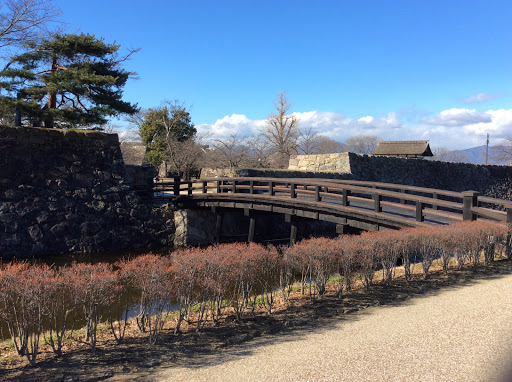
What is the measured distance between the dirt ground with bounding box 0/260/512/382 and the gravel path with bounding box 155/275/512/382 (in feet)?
0.76

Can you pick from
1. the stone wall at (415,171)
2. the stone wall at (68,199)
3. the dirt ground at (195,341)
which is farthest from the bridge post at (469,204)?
the stone wall at (415,171)

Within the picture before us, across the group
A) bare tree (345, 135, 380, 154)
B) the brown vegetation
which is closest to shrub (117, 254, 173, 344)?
the brown vegetation

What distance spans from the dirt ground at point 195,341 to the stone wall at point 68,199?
10.9m

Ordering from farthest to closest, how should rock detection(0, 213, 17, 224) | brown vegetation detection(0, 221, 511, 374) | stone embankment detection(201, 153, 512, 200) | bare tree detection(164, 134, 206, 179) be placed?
bare tree detection(164, 134, 206, 179), stone embankment detection(201, 153, 512, 200), rock detection(0, 213, 17, 224), brown vegetation detection(0, 221, 511, 374)

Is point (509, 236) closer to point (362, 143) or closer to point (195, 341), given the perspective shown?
point (195, 341)

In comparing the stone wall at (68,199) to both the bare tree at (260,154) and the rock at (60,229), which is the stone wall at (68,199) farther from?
the bare tree at (260,154)

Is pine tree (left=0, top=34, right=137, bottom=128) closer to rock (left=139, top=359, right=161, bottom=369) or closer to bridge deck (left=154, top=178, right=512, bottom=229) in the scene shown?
bridge deck (left=154, top=178, right=512, bottom=229)

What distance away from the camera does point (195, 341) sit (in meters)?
5.39

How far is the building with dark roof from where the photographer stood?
3359 centimetres

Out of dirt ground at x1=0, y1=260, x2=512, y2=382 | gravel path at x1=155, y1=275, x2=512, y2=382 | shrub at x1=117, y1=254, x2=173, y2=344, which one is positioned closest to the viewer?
gravel path at x1=155, y1=275, x2=512, y2=382

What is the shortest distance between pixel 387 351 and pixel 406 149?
107 feet

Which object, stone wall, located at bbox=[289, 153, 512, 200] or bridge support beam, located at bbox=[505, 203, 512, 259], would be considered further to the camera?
stone wall, located at bbox=[289, 153, 512, 200]

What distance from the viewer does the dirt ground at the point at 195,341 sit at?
14.6 feet

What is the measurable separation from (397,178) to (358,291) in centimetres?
2157
